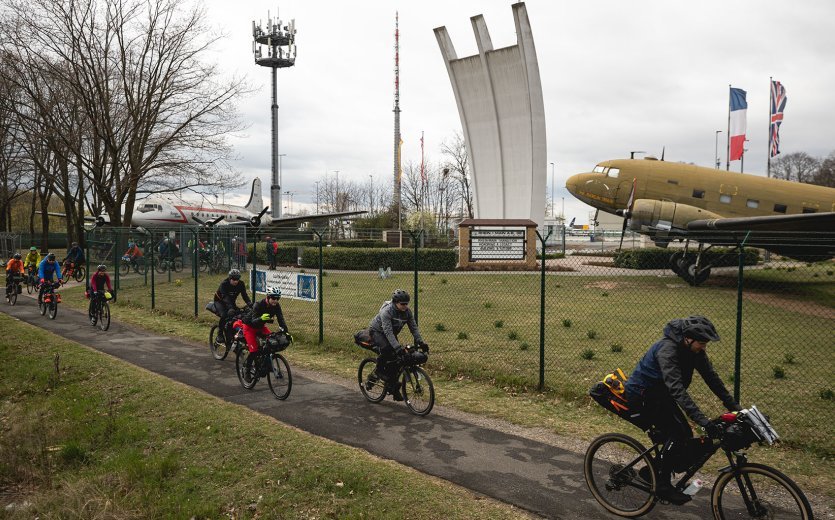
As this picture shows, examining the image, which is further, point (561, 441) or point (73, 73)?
point (73, 73)

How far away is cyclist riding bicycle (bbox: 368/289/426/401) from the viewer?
327 inches

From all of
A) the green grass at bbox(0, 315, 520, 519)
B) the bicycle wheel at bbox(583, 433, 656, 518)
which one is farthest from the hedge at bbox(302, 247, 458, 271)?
the bicycle wheel at bbox(583, 433, 656, 518)

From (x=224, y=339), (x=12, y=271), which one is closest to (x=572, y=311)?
(x=224, y=339)

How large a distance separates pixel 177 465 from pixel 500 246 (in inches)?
978

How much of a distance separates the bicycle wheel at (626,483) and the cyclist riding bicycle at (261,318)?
5.37 m

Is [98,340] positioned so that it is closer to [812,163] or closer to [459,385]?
[459,385]

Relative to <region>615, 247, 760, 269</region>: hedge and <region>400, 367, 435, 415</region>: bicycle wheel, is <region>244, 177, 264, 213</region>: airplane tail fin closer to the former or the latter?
<region>615, 247, 760, 269</region>: hedge

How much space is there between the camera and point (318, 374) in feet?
37.2

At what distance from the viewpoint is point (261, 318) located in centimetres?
943

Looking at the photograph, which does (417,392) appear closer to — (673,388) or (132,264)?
(673,388)

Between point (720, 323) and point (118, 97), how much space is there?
3466 cm

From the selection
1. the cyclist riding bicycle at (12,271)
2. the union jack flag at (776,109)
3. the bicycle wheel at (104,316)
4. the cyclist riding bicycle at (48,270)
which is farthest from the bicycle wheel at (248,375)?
the union jack flag at (776,109)

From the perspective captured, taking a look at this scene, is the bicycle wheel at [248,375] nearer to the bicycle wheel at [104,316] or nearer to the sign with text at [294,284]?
the sign with text at [294,284]

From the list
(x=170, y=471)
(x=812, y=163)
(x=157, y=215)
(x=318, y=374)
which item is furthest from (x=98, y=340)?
(x=812, y=163)
